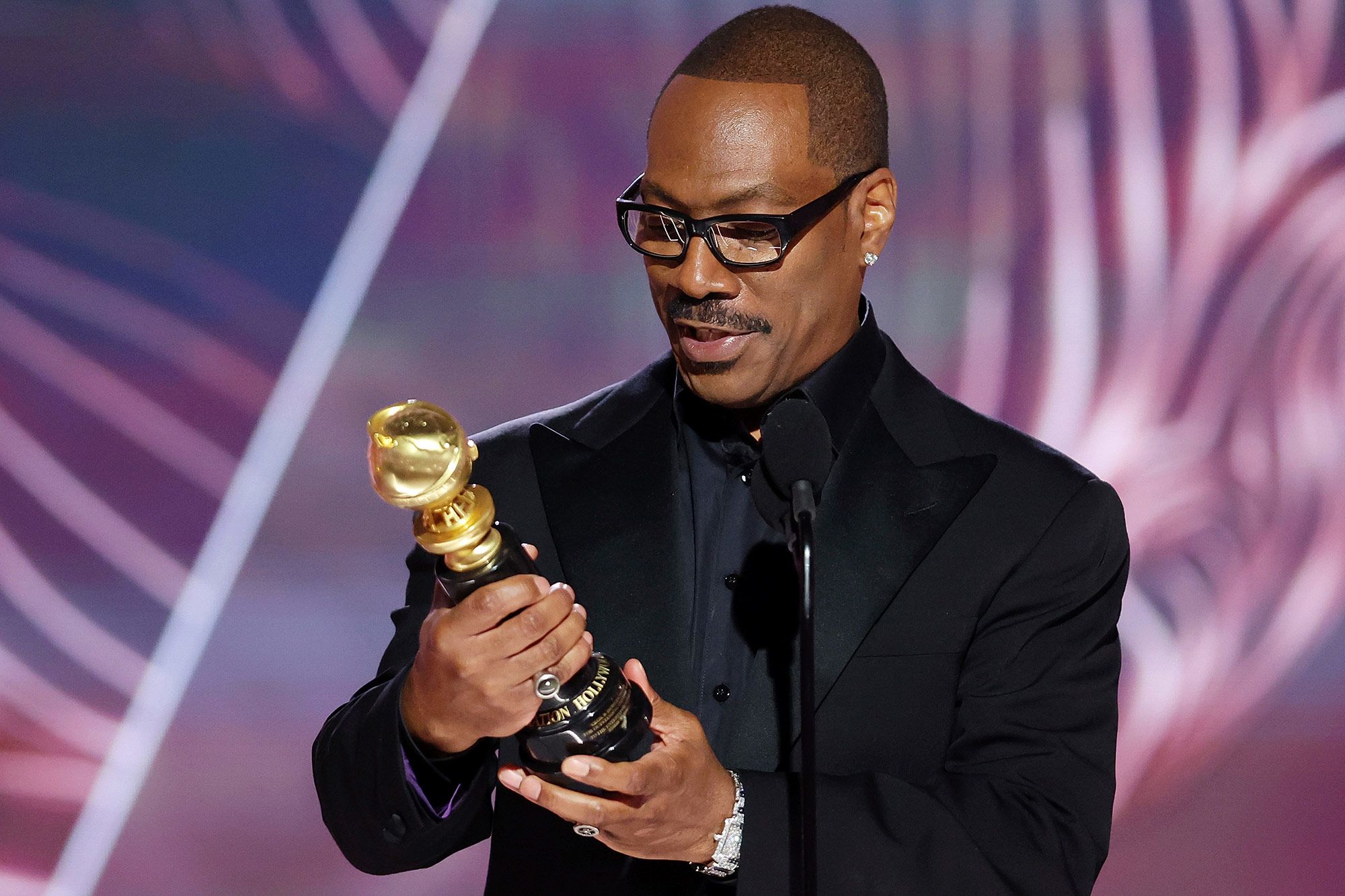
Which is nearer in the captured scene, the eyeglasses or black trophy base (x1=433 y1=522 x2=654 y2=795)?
black trophy base (x1=433 y1=522 x2=654 y2=795)

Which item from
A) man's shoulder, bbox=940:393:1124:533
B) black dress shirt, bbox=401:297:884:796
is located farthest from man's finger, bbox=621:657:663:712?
man's shoulder, bbox=940:393:1124:533

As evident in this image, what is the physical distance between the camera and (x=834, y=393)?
170 centimetres

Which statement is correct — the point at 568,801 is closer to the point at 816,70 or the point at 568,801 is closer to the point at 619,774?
the point at 619,774

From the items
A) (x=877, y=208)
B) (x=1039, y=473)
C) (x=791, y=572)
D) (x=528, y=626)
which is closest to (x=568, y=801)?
(x=528, y=626)

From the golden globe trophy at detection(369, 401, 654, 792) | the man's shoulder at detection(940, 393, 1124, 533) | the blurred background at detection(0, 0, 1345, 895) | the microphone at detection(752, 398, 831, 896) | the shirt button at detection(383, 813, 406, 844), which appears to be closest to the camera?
the golden globe trophy at detection(369, 401, 654, 792)

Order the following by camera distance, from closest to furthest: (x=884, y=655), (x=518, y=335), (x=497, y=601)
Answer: (x=497, y=601) → (x=884, y=655) → (x=518, y=335)

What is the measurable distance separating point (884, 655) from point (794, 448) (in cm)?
41

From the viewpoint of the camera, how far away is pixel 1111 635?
1.65 m

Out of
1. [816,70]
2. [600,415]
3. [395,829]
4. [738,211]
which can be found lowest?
[395,829]

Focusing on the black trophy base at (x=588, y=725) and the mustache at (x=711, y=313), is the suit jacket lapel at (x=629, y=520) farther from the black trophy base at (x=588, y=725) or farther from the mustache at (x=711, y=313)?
the black trophy base at (x=588, y=725)

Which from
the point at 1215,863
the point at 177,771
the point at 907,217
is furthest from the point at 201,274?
the point at 1215,863

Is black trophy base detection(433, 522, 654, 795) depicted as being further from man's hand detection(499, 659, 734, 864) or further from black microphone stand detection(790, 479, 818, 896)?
black microphone stand detection(790, 479, 818, 896)

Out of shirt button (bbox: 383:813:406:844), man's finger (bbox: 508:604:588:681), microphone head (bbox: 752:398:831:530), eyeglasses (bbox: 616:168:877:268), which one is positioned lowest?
shirt button (bbox: 383:813:406:844)

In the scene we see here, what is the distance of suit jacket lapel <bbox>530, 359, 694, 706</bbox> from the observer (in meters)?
1.58
